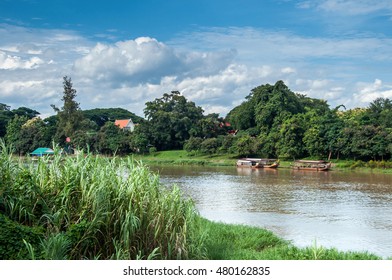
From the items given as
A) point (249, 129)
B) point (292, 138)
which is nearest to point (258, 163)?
point (292, 138)

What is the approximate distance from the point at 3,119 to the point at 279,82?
2020 cm

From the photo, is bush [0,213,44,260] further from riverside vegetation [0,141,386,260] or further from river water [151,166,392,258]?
river water [151,166,392,258]

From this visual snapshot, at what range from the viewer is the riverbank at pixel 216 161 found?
905 inches

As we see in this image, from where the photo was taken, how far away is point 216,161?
2916cm

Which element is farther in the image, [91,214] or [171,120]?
[171,120]

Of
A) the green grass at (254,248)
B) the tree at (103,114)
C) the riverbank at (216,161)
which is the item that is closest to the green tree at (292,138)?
the riverbank at (216,161)

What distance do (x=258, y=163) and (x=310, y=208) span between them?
51.0 feet

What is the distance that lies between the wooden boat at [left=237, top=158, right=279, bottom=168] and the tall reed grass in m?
21.6

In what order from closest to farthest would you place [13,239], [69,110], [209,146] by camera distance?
[13,239] → [69,110] → [209,146]

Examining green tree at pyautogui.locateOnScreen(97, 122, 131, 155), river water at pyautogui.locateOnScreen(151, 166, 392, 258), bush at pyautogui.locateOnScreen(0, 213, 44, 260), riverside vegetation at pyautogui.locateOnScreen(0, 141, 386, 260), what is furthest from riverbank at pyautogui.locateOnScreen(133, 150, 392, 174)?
bush at pyautogui.locateOnScreen(0, 213, 44, 260)

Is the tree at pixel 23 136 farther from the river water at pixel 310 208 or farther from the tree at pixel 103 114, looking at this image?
the tree at pixel 103 114

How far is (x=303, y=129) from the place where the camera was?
2695 centimetres

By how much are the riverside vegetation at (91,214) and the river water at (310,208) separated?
0.80 m

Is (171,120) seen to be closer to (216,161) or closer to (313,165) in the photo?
(216,161)
